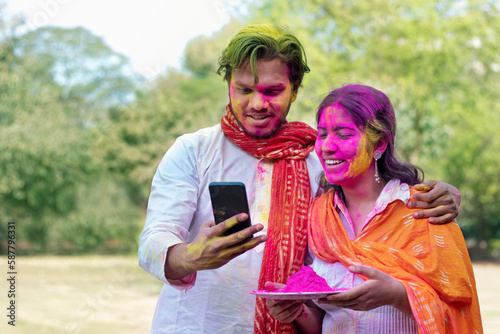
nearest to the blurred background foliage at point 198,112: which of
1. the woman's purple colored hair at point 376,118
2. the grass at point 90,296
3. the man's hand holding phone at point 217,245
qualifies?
the grass at point 90,296

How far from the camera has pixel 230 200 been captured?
2133 millimetres

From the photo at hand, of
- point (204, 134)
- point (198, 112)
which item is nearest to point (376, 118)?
point (204, 134)

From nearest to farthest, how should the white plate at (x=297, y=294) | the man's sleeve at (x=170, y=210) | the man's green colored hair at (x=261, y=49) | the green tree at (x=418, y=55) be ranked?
the white plate at (x=297, y=294), the man's sleeve at (x=170, y=210), the man's green colored hair at (x=261, y=49), the green tree at (x=418, y=55)

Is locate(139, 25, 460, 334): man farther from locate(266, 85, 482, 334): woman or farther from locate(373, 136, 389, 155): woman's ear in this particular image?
locate(373, 136, 389, 155): woman's ear

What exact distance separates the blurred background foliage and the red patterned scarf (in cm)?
1220

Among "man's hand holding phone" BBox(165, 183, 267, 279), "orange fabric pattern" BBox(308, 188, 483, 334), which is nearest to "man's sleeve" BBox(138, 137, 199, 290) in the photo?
"man's hand holding phone" BBox(165, 183, 267, 279)

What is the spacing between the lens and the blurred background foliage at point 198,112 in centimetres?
1778

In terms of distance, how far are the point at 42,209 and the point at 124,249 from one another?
12.6ft

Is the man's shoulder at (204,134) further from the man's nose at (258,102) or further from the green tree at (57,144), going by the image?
the green tree at (57,144)

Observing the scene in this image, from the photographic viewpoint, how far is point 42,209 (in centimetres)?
2314

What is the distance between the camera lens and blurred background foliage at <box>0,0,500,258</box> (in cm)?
1778

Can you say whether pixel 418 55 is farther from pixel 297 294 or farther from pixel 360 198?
pixel 297 294

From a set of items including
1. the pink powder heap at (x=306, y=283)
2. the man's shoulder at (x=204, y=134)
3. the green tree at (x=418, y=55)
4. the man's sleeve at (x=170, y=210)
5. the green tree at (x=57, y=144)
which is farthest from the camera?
the green tree at (x=57, y=144)

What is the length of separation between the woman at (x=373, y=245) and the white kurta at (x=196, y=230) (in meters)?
0.23
